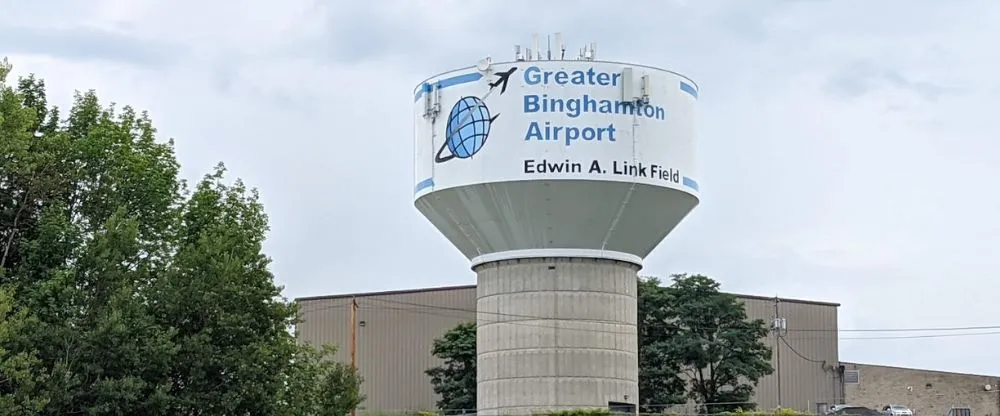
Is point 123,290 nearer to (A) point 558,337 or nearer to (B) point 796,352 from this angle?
(A) point 558,337

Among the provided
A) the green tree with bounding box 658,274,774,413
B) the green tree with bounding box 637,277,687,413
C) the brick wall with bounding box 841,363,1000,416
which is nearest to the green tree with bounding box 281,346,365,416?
the green tree with bounding box 637,277,687,413

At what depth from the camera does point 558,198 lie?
3991cm

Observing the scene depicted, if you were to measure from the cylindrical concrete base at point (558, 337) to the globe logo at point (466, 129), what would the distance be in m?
3.28

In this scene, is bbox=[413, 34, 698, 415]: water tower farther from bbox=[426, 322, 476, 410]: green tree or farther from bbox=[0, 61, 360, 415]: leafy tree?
bbox=[426, 322, 476, 410]: green tree

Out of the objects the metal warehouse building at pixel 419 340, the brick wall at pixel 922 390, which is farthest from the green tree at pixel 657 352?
the brick wall at pixel 922 390

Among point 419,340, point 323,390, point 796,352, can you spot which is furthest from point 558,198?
point 796,352

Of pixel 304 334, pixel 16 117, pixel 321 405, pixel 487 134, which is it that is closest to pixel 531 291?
pixel 487 134

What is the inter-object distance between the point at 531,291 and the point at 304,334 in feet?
92.1

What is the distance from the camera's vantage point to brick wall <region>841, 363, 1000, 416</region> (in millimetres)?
67312

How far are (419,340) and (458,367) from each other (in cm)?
600

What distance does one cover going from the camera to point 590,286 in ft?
135

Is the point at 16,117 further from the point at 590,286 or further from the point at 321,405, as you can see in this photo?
the point at 590,286

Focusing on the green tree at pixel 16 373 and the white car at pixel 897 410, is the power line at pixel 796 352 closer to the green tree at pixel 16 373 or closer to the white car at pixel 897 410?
the white car at pixel 897 410

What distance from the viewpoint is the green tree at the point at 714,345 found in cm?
5812
